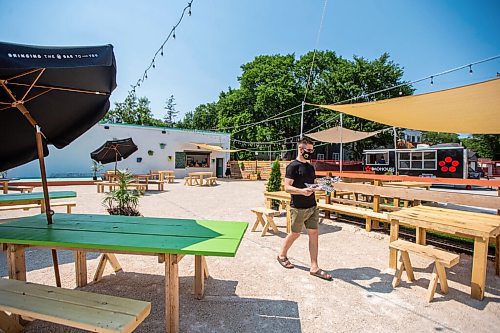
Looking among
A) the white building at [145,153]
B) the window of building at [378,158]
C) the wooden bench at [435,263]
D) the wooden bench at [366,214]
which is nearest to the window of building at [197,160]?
the white building at [145,153]

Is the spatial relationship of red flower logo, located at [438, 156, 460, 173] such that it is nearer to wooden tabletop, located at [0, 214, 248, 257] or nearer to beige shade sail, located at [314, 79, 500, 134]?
beige shade sail, located at [314, 79, 500, 134]

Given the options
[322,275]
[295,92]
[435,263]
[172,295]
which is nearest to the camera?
[172,295]

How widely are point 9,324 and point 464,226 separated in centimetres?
428

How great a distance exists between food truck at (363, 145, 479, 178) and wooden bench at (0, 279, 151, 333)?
536 inches

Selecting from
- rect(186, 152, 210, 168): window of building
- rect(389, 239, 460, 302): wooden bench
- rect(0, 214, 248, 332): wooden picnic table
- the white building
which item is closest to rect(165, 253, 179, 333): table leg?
rect(0, 214, 248, 332): wooden picnic table

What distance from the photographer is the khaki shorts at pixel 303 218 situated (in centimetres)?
325

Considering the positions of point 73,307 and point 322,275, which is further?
point 322,275

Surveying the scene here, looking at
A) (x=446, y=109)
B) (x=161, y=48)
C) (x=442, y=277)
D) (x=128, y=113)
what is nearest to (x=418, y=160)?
(x=446, y=109)

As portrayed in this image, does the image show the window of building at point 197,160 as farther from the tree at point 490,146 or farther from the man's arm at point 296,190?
the tree at point 490,146

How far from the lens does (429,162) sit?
16250mm

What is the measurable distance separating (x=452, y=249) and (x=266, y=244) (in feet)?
9.94

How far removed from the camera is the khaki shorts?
3246 mm

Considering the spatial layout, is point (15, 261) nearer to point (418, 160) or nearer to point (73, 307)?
point (73, 307)

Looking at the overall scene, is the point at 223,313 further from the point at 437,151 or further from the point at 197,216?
the point at 437,151
